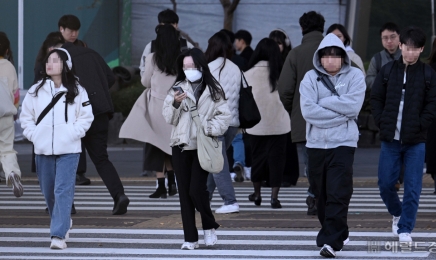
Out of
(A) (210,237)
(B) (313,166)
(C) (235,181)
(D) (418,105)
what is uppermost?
(D) (418,105)

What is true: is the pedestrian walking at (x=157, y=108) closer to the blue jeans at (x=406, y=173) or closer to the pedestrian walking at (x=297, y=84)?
the pedestrian walking at (x=297, y=84)

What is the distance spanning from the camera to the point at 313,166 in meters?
7.32

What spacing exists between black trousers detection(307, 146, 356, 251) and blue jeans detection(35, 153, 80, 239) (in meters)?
1.95

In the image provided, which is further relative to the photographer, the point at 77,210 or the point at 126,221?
the point at 77,210

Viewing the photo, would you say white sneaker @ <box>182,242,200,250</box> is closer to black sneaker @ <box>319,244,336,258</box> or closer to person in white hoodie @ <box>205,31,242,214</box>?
black sneaker @ <box>319,244,336,258</box>

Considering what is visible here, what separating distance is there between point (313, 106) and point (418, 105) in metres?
0.95

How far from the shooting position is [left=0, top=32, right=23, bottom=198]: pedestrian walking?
9.27 m

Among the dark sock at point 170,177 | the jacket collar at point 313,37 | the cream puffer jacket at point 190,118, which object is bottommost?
the dark sock at point 170,177

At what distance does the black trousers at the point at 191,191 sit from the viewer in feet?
24.1

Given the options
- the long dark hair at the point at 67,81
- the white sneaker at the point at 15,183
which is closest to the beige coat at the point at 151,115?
the white sneaker at the point at 15,183

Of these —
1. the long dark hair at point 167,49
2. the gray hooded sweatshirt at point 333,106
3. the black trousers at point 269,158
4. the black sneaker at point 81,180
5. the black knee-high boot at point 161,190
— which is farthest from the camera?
the black sneaker at point 81,180

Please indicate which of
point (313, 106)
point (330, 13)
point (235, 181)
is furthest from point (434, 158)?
point (330, 13)

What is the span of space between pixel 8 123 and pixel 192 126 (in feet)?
10.1

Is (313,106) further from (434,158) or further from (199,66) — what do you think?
(434,158)
